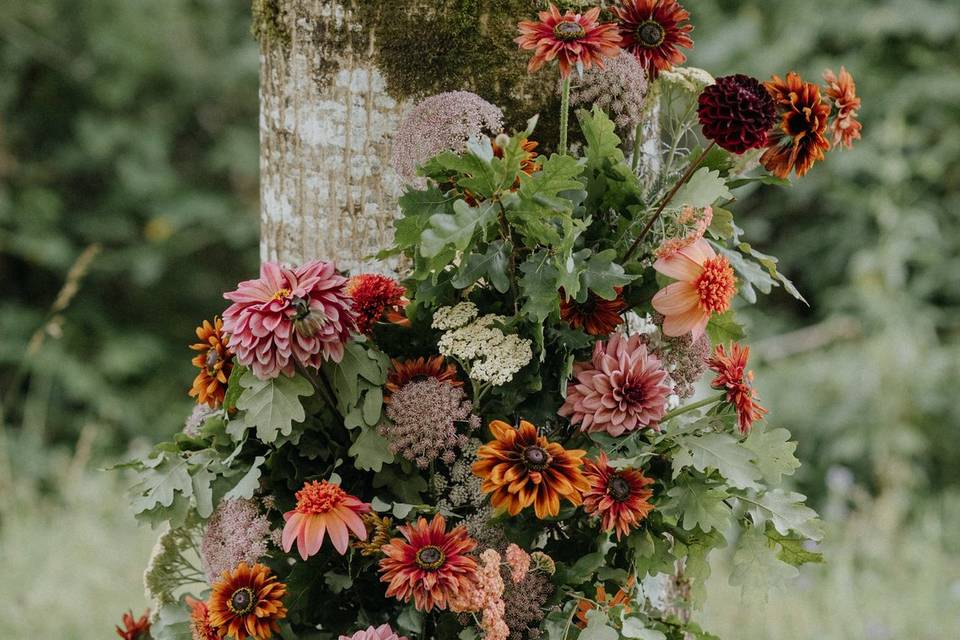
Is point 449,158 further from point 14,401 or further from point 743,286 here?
point 14,401

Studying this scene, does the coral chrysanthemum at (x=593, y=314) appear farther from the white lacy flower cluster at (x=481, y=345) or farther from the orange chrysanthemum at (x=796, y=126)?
the orange chrysanthemum at (x=796, y=126)

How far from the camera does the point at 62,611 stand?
9.43 feet

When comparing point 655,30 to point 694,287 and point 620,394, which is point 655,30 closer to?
point 694,287

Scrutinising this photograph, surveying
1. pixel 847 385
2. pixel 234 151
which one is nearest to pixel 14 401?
pixel 234 151

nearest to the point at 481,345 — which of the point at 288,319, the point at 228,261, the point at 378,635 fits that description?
the point at 288,319

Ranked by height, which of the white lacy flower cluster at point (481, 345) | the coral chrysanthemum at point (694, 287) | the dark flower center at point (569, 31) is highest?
the dark flower center at point (569, 31)

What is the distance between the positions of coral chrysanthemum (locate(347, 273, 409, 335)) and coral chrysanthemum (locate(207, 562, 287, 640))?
352 mm

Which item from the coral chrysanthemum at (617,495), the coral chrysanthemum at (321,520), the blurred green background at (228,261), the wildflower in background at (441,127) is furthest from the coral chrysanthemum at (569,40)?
the blurred green background at (228,261)

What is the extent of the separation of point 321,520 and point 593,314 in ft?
1.46

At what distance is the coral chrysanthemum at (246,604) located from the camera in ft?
4.17

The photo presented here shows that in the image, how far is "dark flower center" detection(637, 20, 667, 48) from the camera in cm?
137

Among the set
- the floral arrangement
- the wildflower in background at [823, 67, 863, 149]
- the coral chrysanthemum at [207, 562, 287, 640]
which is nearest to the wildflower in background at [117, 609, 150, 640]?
the floral arrangement

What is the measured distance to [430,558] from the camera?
1191 mm

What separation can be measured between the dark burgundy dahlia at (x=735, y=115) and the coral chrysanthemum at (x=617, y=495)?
0.41 metres
